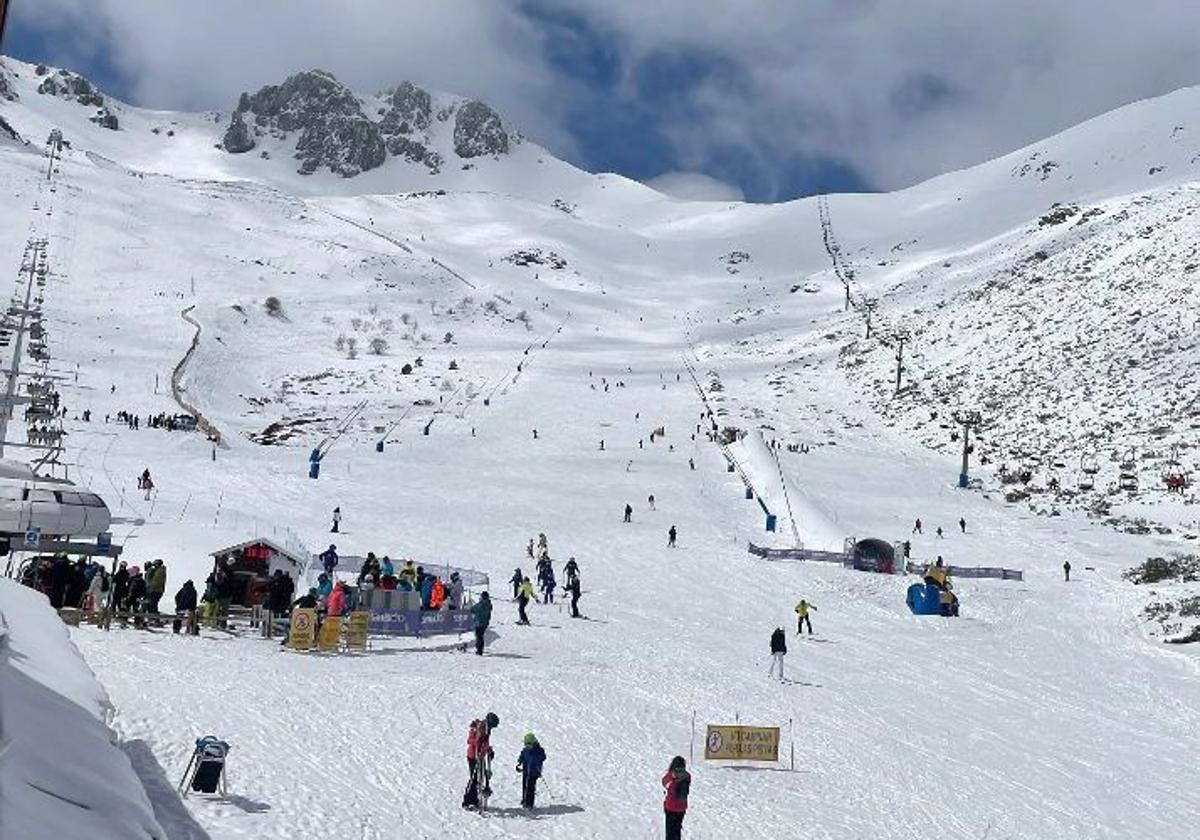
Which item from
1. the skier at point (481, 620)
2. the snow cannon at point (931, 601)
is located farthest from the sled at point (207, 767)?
the snow cannon at point (931, 601)

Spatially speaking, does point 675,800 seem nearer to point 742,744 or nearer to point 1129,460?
point 742,744

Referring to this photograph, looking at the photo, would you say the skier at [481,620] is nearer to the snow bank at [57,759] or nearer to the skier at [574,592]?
the skier at [574,592]

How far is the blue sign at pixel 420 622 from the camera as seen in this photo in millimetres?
21531

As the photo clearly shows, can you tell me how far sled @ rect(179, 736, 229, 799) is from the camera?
10742 millimetres

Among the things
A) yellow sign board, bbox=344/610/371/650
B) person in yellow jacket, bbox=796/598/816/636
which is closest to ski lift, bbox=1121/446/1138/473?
person in yellow jacket, bbox=796/598/816/636

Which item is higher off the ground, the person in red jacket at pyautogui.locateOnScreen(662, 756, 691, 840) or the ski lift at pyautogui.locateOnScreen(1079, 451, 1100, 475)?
the ski lift at pyautogui.locateOnScreen(1079, 451, 1100, 475)

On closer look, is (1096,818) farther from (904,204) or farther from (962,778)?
(904,204)

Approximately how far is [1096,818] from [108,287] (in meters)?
95.5

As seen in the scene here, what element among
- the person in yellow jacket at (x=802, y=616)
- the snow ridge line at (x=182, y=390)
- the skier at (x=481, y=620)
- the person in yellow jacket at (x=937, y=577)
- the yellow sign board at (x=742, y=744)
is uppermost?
the snow ridge line at (x=182, y=390)

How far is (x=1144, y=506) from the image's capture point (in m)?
51.2

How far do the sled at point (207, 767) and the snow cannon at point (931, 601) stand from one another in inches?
999

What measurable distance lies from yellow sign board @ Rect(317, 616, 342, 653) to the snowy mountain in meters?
0.79

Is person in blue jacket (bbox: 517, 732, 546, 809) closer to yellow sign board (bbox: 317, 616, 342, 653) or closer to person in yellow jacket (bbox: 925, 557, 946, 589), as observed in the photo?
yellow sign board (bbox: 317, 616, 342, 653)

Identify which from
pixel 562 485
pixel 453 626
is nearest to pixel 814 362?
pixel 562 485
